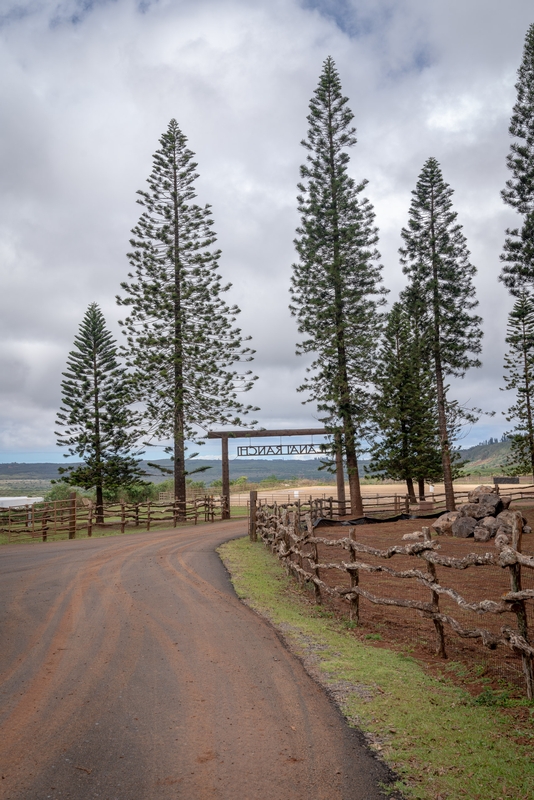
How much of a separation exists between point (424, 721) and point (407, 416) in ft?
96.8

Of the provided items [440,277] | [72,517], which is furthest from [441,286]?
[72,517]

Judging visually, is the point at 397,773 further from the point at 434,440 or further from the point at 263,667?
the point at 434,440

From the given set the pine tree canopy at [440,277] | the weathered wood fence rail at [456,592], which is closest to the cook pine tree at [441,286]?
the pine tree canopy at [440,277]

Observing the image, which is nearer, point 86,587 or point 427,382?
point 86,587

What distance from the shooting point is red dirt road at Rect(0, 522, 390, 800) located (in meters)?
3.70

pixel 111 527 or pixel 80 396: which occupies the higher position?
pixel 80 396

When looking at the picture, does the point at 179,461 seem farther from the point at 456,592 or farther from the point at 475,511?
the point at 456,592

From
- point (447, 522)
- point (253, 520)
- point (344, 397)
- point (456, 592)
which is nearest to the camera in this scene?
point (456, 592)

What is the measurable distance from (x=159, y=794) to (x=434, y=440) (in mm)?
33587

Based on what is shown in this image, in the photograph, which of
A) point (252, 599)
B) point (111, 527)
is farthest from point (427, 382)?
point (252, 599)

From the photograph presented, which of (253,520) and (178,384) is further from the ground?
(178,384)

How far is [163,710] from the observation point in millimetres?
4832

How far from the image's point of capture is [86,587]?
10.8 meters

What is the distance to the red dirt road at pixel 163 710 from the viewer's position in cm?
370
